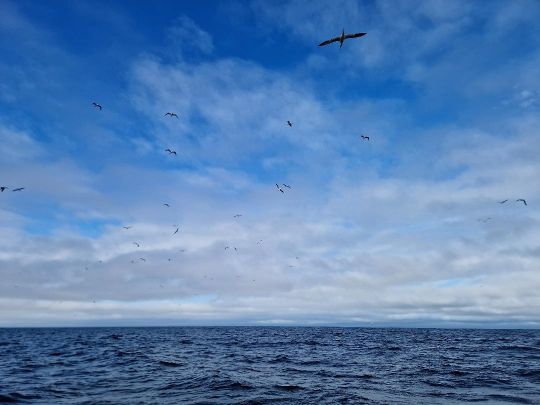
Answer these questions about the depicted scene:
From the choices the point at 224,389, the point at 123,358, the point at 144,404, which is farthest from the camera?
the point at 123,358

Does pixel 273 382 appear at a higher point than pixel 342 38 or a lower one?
lower

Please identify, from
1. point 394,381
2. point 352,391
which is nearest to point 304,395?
point 352,391

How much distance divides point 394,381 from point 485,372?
8.02 meters

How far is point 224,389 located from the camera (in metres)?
22.0

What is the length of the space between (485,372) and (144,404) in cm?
2248

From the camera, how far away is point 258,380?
24.8m

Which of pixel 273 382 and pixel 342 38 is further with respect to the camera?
pixel 273 382

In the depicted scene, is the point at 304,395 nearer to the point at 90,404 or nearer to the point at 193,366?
the point at 90,404

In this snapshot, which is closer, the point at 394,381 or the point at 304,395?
the point at 304,395

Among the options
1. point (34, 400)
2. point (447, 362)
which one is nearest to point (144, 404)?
point (34, 400)

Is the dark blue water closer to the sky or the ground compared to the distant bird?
closer to the ground

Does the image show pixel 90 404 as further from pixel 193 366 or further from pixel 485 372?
pixel 485 372

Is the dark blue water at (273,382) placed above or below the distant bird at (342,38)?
below

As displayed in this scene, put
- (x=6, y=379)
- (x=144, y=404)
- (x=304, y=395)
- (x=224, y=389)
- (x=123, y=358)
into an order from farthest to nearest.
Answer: (x=123, y=358) < (x=6, y=379) < (x=224, y=389) < (x=304, y=395) < (x=144, y=404)
